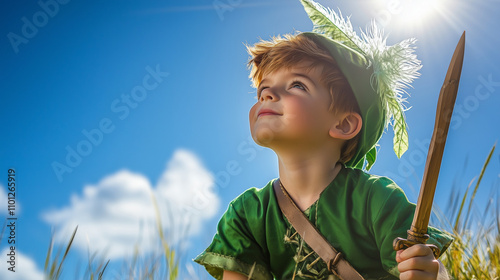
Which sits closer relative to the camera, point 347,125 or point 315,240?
point 315,240

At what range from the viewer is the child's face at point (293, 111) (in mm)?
2311

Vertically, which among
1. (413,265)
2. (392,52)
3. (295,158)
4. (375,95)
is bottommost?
(413,265)

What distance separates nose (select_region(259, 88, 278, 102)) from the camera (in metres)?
2.33

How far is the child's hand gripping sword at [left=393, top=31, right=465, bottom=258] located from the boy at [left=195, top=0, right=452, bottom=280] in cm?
32

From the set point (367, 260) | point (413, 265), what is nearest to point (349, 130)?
point (367, 260)

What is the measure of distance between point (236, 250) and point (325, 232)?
18.1 inches

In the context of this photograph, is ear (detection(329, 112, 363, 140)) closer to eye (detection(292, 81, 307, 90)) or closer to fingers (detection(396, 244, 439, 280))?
eye (detection(292, 81, 307, 90))

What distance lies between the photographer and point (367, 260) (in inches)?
89.3

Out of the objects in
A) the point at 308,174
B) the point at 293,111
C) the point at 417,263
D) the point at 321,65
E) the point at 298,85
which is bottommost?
the point at 417,263

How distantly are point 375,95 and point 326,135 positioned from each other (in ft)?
1.09

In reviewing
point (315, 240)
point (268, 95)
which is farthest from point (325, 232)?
point (268, 95)

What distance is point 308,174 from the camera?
7.95 ft

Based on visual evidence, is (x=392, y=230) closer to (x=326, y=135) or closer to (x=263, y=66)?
(x=326, y=135)

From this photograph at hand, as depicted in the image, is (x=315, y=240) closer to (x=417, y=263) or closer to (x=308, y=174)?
(x=308, y=174)
